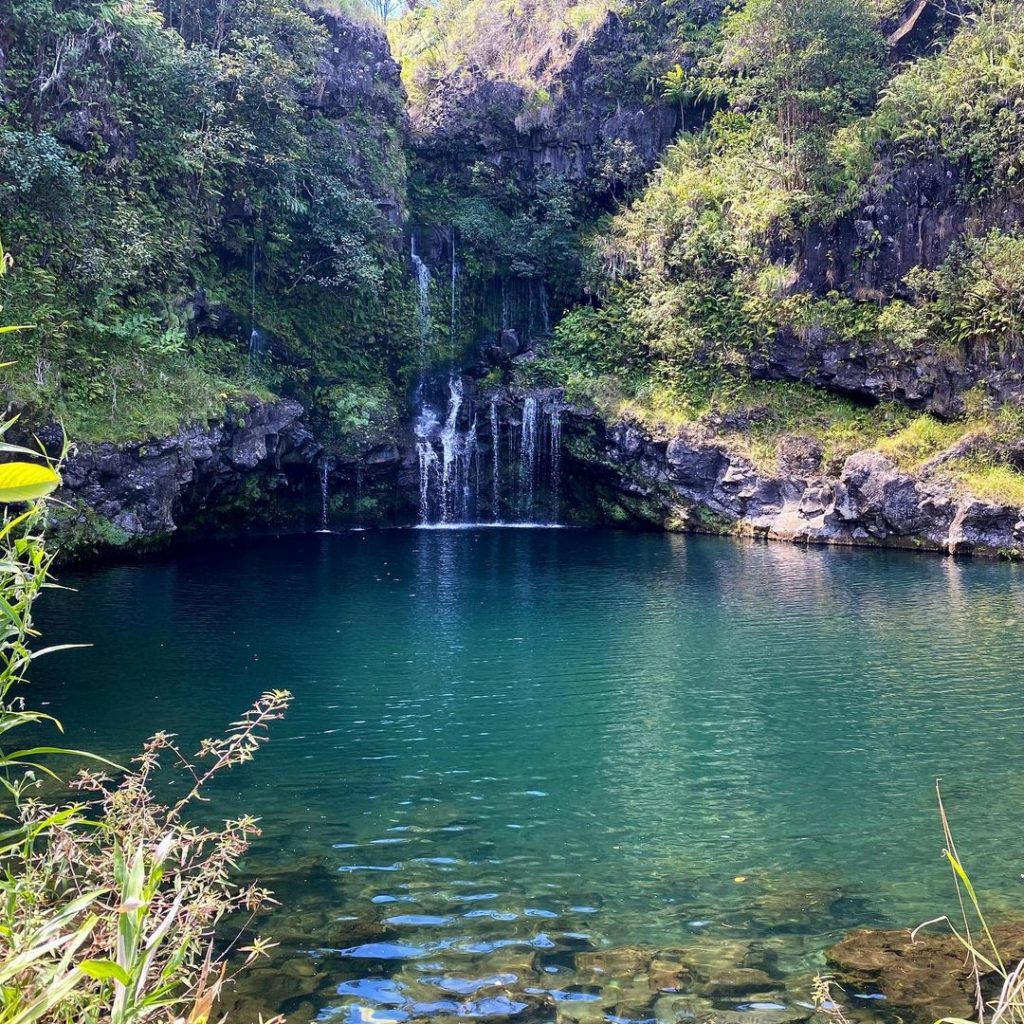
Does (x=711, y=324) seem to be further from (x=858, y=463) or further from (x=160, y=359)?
(x=160, y=359)

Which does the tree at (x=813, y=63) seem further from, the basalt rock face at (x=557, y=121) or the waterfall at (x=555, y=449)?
the waterfall at (x=555, y=449)

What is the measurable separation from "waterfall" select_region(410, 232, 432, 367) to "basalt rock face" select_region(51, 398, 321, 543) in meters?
6.40

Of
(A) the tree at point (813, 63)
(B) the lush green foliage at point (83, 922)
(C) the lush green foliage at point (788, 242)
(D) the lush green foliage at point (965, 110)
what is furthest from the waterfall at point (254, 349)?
(B) the lush green foliage at point (83, 922)

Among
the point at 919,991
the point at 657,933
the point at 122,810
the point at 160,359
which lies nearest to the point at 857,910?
the point at 919,991

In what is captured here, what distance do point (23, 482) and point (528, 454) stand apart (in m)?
31.2

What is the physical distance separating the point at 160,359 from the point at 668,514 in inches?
662

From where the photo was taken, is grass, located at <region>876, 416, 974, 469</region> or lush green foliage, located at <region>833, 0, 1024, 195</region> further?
lush green foliage, located at <region>833, 0, 1024, 195</region>

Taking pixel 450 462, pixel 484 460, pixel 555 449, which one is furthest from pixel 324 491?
pixel 555 449

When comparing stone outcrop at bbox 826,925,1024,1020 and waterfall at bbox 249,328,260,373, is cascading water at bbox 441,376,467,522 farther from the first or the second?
stone outcrop at bbox 826,925,1024,1020

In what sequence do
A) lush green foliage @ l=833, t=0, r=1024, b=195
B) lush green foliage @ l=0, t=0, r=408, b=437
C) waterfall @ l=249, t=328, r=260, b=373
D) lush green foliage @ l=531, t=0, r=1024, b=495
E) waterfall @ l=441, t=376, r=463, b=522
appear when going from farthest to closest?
waterfall @ l=441, t=376, r=463, b=522 < waterfall @ l=249, t=328, r=260, b=373 < lush green foliage @ l=531, t=0, r=1024, b=495 < lush green foliage @ l=833, t=0, r=1024, b=195 < lush green foliage @ l=0, t=0, r=408, b=437

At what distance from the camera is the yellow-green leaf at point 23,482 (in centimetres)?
183

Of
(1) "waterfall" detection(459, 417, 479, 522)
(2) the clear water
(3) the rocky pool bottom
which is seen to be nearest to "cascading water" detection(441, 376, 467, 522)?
(1) "waterfall" detection(459, 417, 479, 522)

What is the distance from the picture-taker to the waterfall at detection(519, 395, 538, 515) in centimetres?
3247

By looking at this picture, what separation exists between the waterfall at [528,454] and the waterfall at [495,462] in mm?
815
